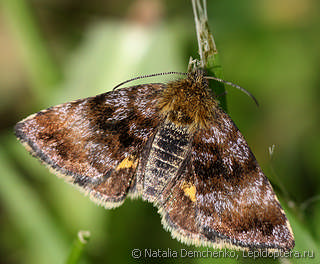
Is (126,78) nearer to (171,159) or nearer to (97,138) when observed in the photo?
(97,138)

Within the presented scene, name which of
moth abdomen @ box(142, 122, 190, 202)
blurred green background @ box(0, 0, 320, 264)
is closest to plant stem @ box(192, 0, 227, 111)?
moth abdomen @ box(142, 122, 190, 202)

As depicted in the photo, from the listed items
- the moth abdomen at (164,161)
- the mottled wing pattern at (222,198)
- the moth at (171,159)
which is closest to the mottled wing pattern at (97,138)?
the moth at (171,159)

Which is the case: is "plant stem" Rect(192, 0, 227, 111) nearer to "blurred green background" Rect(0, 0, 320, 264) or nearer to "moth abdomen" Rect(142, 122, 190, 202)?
"moth abdomen" Rect(142, 122, 190, 202)

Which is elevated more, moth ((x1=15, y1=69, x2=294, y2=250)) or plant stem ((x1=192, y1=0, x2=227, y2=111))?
plant stem ((x1=192, y1=0, x2=227, y2=111))

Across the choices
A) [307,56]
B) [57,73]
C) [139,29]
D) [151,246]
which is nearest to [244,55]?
[307,56]

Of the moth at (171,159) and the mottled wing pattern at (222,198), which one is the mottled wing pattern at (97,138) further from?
the mottled wing pattern at (222,198)

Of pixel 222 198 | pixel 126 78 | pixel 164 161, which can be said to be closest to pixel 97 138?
pixel 164 161

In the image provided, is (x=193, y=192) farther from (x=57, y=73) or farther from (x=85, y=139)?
(x=57, y=73)
